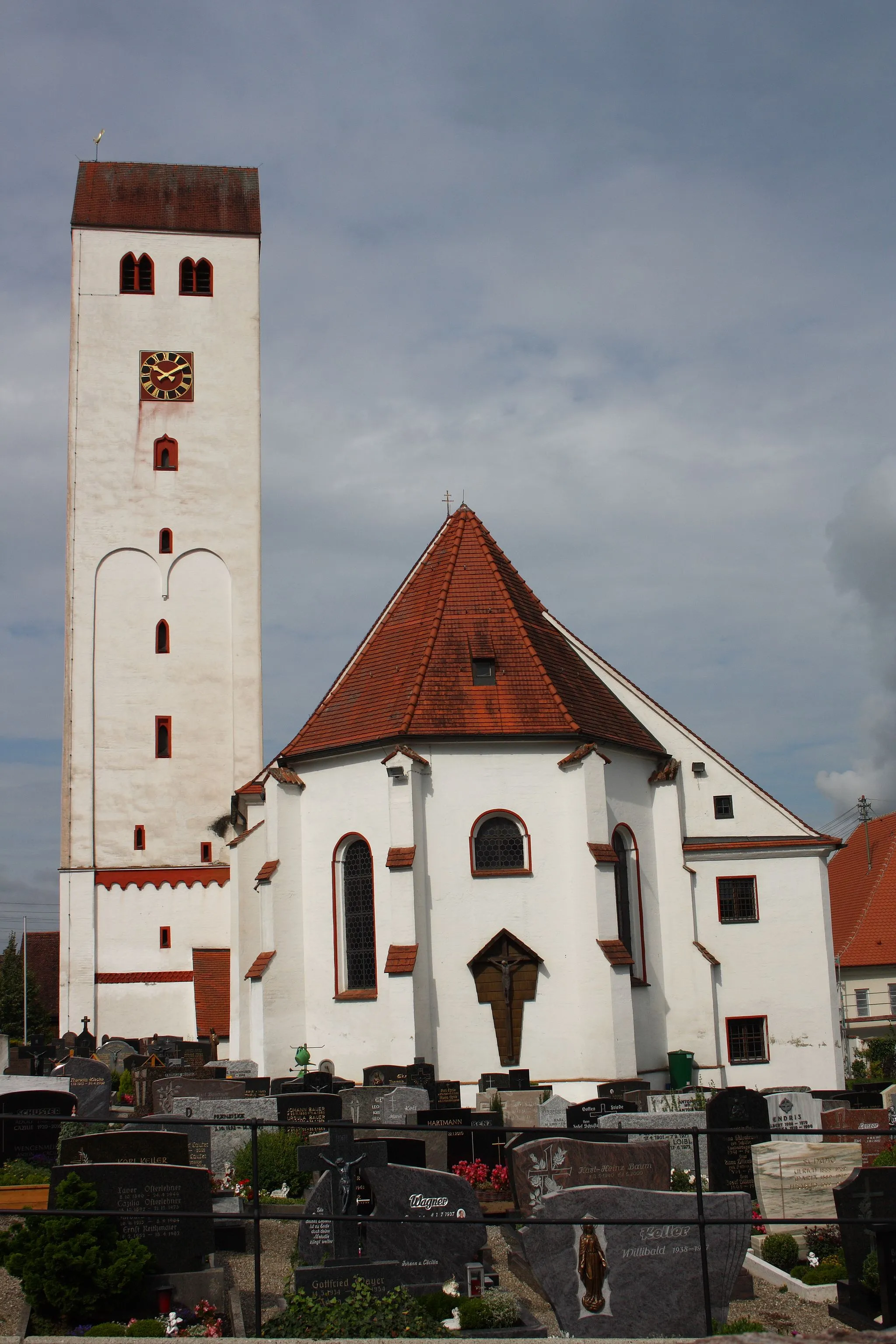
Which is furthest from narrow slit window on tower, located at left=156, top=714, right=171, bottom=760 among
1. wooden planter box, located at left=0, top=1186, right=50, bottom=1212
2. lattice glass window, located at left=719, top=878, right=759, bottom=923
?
wooden planter box, located at left=0, top=1186, right=50, bottom=1212

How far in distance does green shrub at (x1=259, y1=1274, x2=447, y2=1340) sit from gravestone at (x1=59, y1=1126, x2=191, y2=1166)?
6.23ft

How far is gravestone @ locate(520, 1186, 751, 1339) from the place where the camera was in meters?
8.17

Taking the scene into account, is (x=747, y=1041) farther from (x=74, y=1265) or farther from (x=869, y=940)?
(x=74, y=1265)

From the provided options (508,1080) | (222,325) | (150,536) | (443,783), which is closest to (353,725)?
(443,783)

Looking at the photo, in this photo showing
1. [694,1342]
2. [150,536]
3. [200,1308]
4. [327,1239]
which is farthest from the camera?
[150,536]

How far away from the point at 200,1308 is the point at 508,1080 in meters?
11.6

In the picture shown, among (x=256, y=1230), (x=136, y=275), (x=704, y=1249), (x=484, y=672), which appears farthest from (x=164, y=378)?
(x=704, y=1249)

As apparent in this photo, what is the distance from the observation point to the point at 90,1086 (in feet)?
56.1

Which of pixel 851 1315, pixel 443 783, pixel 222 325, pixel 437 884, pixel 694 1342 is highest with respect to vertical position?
pixel 222 325

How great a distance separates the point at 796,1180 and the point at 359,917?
12.4 metres

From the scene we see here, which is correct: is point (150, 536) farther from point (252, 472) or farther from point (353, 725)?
point (353, 725)

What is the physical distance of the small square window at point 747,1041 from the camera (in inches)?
980

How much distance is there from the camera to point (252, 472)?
37094 mm

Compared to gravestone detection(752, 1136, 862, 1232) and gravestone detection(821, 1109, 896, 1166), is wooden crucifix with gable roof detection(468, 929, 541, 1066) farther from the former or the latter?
gravestone detection(752, 1136, 862, 1232)
